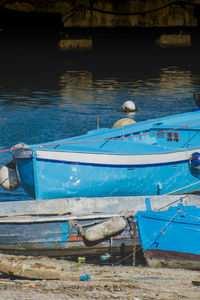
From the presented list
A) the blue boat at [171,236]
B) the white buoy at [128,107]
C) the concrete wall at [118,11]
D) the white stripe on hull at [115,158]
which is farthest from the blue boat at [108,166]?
the concrete wall at [118,11]

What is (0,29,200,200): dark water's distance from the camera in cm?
2309

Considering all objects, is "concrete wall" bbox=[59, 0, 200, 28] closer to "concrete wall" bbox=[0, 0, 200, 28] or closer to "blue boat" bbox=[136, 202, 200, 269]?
"concrete wall" bbox=[0, 0, 200, 28]

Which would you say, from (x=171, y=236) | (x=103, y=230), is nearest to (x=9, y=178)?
(x=103, y=230)

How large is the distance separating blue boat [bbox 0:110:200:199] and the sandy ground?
2989mm

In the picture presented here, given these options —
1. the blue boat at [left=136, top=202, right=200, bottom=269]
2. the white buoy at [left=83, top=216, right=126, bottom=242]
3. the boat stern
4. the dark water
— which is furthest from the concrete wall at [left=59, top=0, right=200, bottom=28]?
the blue boat at [left=136, top=202, right=200, bottom=269]

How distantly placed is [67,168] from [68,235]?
7.07 ft

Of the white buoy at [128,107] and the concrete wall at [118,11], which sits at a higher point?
the concrete wall at [118,11]

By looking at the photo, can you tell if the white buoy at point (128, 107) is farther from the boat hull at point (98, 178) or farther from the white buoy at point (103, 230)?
the white buoy at point (103, 230)

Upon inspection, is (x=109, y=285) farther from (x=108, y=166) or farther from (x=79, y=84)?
(x=79, y=84)

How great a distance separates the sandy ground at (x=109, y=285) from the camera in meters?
8.61

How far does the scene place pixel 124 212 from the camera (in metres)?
11.6

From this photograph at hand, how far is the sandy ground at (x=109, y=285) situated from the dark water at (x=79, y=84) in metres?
5.45

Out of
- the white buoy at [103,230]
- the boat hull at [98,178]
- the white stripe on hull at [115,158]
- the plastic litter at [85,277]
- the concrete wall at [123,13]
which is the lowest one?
the plastic litter at [85,277]

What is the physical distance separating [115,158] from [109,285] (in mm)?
4822
